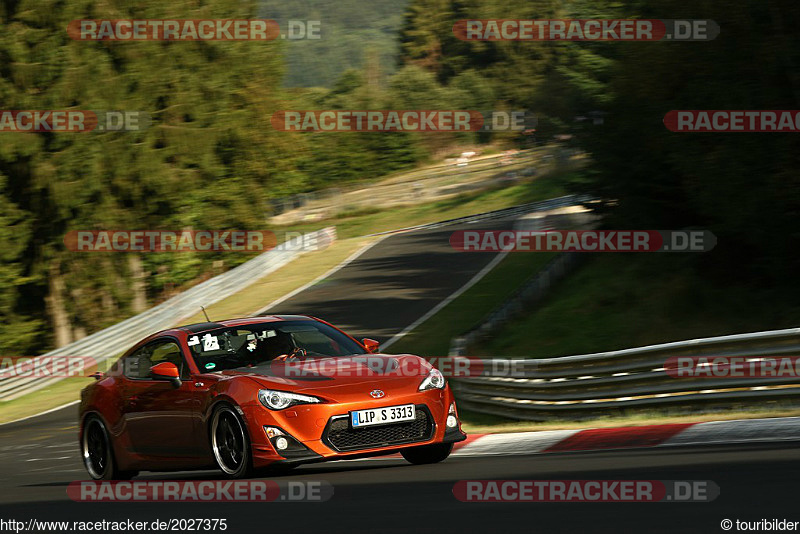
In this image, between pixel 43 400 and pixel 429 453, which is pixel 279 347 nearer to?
pixel 429 453

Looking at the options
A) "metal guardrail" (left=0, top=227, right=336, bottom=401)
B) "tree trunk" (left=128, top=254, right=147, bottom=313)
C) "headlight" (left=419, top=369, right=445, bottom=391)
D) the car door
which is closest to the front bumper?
"headlight" (left=419, top=369, right=445, bottom=391)

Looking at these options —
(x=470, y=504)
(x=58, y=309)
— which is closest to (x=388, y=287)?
(x=58, y=309)

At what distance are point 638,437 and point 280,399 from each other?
352 centimetres

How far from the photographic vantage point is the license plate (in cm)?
838

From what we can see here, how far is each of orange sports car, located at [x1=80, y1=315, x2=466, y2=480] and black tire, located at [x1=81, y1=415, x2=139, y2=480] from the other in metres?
0.02

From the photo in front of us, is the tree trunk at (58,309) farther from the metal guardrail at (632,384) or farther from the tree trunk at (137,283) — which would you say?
the metal guardrail at (632,384)

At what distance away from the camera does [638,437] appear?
396 inches

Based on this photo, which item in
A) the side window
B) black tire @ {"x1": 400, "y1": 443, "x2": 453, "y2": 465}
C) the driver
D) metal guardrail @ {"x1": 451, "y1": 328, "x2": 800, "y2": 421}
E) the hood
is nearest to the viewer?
the hood

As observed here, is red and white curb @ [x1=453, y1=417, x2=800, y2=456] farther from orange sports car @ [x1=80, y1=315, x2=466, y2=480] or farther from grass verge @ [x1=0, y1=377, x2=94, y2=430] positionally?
grass verge @ [x1=0, y1=377, x2=94, y2=430]

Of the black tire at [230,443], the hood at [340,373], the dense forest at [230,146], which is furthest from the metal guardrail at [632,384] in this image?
the black tire at [230,443]

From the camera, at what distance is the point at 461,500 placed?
6250 mm

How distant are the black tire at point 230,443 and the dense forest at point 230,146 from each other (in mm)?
9998

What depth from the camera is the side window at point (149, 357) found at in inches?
384

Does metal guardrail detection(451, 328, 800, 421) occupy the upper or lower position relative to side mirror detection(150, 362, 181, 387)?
lower
